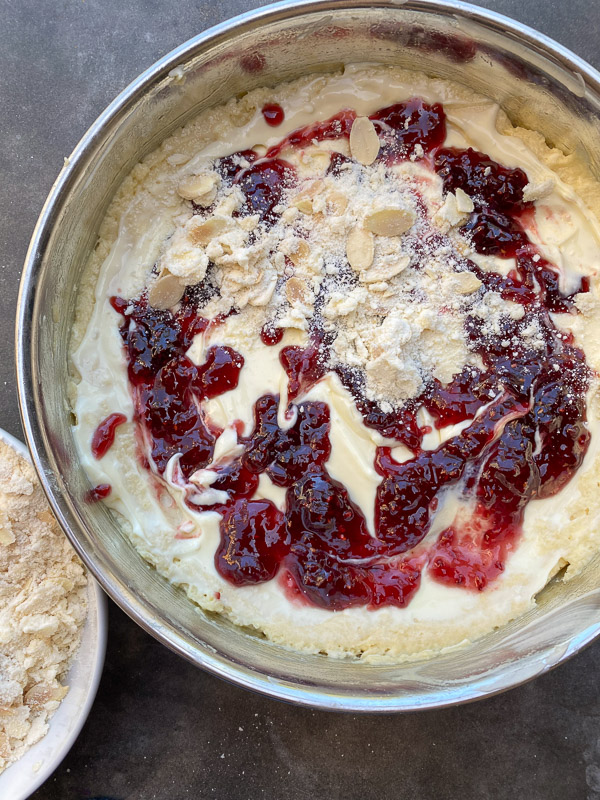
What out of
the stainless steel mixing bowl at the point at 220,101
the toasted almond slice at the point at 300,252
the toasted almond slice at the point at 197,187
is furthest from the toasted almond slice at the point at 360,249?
the stainless steel mixing bowl at the point at 220,101

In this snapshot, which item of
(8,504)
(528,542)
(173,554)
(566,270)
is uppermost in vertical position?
(566,270)

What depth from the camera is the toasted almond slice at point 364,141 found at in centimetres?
227

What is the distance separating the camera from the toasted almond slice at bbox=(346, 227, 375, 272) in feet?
7.23

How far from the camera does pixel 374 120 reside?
236 centimetres

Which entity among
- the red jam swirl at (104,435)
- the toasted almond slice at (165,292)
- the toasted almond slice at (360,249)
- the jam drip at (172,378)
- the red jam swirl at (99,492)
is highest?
the toasted almond slice at (360,249)

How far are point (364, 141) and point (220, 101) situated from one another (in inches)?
23.7

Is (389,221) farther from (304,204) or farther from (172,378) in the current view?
(172,378)

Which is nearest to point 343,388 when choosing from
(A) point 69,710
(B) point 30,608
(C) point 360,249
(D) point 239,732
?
(C) point 360,249

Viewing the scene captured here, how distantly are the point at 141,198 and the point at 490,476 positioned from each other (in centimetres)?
170

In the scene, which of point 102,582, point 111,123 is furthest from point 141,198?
point 102,582

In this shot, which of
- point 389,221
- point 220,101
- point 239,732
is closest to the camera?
point 389,221

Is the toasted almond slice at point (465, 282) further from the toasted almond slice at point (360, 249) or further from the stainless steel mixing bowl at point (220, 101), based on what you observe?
the stainless steel mixing bowl at point (220, 101)

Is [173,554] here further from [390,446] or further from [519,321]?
[519,321]

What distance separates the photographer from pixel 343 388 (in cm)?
223
